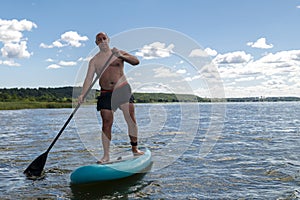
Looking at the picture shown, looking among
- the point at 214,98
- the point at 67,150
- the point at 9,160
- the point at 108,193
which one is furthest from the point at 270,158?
the point at 9,160

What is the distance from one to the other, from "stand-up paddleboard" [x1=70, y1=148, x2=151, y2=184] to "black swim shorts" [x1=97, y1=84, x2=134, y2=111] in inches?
51.3

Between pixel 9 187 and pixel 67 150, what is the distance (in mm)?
5242

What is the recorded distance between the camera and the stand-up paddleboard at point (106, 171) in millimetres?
7422

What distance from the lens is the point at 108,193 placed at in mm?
7043

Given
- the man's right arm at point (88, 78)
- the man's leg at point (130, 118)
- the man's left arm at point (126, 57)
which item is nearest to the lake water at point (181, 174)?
the man's leg at point (130, 118)

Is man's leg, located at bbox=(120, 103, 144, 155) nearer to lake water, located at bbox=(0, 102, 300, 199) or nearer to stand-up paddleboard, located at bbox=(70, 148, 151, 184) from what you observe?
stand-up paddleboard, located at bbox=(70, 148, 151, 184)

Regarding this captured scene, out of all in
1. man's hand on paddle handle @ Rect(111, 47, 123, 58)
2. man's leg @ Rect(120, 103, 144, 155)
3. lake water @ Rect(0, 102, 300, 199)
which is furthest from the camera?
man's leg @ Rect(120, 103, 144, 155)

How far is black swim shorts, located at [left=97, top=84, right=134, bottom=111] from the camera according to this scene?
8.01m

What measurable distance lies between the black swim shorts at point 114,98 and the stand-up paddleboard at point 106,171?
1.30 metres

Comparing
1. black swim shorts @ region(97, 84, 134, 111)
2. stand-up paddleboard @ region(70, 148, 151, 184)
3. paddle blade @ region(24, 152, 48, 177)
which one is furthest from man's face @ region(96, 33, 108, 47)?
paddle blade @ region(24, 152, 48, 177)

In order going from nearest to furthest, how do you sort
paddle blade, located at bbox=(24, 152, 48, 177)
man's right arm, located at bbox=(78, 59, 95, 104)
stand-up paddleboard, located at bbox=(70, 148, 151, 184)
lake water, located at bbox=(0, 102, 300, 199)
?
lake water, located at bbox=(0, 102, 300, 199)
stand-up paddleboard, located at bbox=(70, 148, 151, 184)
man's right arm, located at bbox=(78, 59, 95, 104)
paddle blade, located at bbox=(24, 152, 48, 177)

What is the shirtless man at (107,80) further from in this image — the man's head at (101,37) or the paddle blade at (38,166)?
the paddle blade at (38,166)

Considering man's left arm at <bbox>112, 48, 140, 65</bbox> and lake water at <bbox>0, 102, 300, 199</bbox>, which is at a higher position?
man's left arm at <bbox>112, 48, 140, 65</bbox>

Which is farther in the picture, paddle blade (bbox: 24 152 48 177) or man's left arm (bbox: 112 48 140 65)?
paddle blade (bbox: 24 152 48 177)
